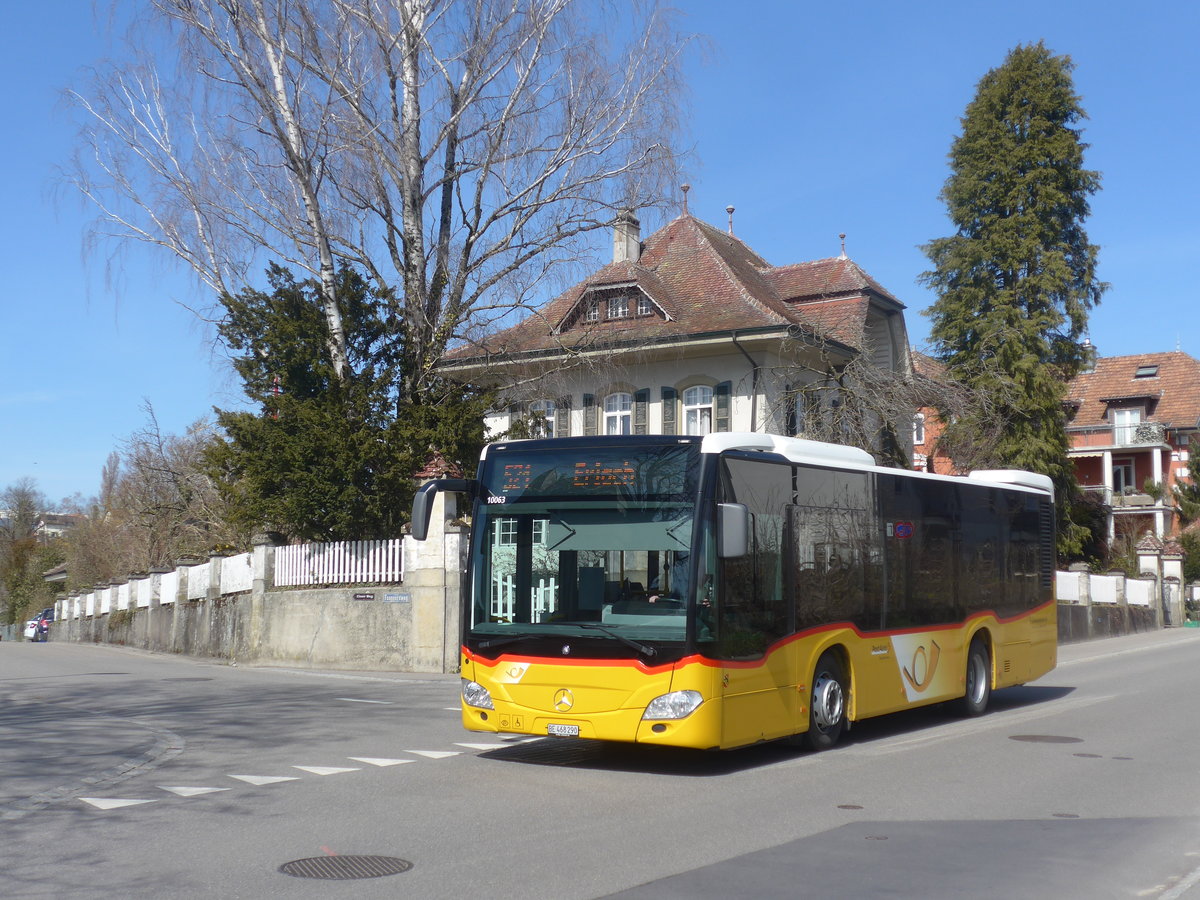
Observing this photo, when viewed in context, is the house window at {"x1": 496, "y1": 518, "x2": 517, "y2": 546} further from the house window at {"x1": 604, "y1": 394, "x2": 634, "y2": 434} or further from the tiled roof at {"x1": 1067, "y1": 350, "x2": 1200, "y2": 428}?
the tiled roof at {"x1": 1067, "y1": 350, "x2": 1200, "y2": 428}

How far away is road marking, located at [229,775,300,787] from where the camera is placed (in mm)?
9746

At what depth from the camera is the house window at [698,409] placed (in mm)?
31938

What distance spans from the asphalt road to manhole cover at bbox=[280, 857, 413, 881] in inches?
0.9

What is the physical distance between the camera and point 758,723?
414 inches

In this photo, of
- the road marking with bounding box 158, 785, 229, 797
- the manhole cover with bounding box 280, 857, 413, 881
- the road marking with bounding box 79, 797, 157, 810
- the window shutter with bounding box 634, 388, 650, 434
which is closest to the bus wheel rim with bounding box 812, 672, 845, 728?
the road marking with bounding box 158, 785, 229, 797

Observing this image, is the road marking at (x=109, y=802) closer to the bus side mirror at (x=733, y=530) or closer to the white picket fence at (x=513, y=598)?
the white picket fence at (x=513, y=598)

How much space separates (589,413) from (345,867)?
27.5 metres

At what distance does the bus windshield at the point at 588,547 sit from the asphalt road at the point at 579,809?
4.11ft

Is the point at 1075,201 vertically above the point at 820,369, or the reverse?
the point at 1075,201

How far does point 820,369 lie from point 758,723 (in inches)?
886

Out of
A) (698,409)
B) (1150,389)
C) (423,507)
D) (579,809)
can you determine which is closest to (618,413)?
(698,409)

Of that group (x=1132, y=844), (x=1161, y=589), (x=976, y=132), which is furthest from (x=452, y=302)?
(x=1161, y=589)

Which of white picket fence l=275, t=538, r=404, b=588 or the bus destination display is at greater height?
the bus destination display

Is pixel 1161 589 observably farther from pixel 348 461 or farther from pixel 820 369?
pixel 348 461
